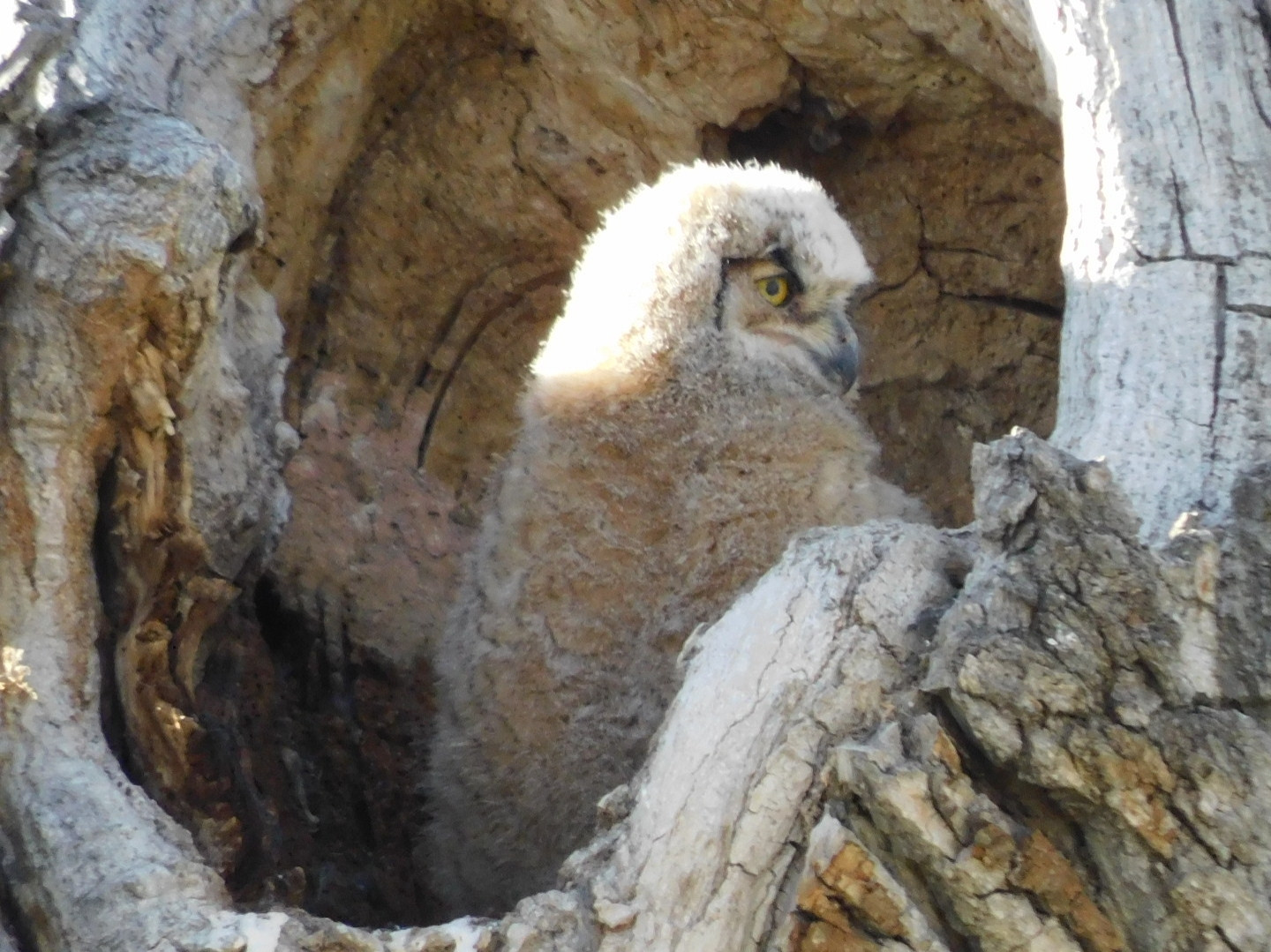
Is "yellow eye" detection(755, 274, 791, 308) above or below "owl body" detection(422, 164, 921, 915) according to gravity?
above

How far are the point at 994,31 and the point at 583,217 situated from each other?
1.28 m

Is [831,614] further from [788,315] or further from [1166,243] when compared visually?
[788,315]

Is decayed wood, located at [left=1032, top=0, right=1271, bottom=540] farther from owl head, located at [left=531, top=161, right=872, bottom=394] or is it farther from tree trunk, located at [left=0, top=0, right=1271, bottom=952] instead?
owl head, located at [left=531, top=161, right=872, bottom=394]

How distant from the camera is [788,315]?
3074 mm

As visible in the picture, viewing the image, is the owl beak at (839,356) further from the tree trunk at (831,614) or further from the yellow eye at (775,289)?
the tree trunk at (831,614)

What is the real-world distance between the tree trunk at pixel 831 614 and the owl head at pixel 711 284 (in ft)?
2.19

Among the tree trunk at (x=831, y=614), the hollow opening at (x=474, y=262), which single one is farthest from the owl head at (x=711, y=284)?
the tree trunk at (x=831, y=614)

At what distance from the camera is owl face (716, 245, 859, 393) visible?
296 centimetres

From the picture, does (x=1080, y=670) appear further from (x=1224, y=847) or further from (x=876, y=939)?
(x=876, y=939)

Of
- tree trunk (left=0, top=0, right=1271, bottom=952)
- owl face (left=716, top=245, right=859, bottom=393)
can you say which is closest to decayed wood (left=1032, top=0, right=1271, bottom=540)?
tree trunk (left=0, top=0, right=1271, bottom=952)

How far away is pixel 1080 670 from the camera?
5.81 ft

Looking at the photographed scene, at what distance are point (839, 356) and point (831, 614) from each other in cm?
122

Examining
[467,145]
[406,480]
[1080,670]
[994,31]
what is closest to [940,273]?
[994,31]

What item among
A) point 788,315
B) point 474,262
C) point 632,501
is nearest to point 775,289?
point 788,315
